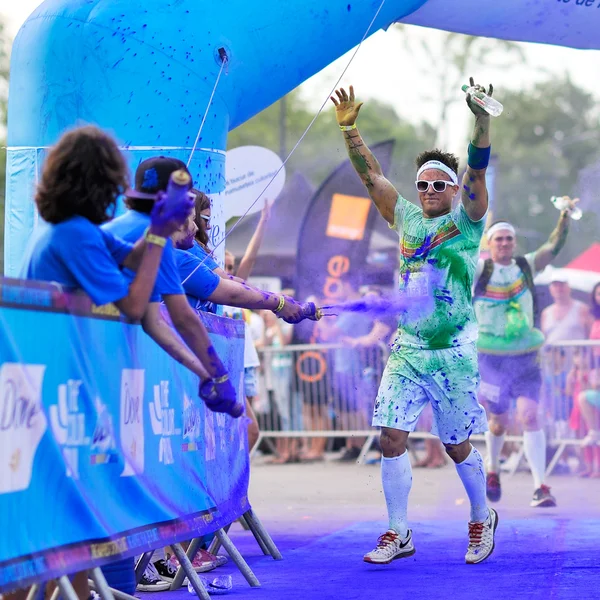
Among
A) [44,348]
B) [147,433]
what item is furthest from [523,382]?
[44,348]

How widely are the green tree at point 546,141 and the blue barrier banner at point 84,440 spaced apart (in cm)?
6667

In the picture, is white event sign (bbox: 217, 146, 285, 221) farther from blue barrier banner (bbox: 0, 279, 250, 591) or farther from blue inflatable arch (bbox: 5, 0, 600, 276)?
blue barrier banner (bbox: 0, 279, 250, 591)

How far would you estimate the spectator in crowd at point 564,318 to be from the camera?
41.8 ft

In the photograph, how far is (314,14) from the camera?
651 cm

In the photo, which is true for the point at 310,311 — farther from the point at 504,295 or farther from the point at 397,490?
the point at 504,295

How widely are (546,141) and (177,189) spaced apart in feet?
250

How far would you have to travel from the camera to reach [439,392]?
6180 millimetres

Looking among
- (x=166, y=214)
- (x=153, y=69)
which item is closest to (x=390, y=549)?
(x=166, y=214)

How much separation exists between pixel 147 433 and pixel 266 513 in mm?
4513

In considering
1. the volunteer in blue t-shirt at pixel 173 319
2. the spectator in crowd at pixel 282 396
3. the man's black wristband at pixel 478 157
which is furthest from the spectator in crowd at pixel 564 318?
the volunteer in blue t-shirt at pixel 173 319

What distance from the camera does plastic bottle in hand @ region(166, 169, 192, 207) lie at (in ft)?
13.5

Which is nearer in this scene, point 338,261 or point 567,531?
point 567,531

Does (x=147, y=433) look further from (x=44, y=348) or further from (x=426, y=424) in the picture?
(x=426, y=424)

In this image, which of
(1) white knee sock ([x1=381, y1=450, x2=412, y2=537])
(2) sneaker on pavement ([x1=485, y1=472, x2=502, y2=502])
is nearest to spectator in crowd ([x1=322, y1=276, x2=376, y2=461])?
(2) sneaker on pavement ([x1=485, y1=472, x2=502, y2=502])
